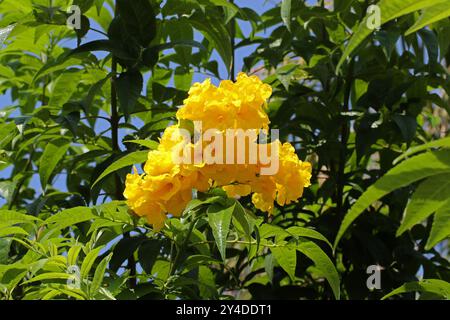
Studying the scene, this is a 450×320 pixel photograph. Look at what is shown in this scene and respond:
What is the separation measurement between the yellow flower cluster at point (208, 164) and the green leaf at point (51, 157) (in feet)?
3.07

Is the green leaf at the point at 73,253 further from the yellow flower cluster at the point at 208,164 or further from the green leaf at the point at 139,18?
the green leaf at the point at 139,18

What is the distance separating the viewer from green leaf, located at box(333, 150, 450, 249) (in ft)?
3.41

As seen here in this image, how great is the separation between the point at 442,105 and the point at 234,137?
165 cm

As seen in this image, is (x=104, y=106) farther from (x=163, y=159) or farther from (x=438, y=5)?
(x=438, y=5)

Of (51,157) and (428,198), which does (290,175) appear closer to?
(428,198)

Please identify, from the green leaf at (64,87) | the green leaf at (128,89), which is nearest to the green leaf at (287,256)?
the green leaf at (128,89)

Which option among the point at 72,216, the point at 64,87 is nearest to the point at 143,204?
the point at 72,216

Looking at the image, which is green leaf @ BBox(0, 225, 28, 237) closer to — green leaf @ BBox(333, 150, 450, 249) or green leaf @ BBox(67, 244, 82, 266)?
green leaf @ BBox(67, 244, 82, 266)

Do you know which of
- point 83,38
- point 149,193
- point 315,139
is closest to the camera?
point 149,193

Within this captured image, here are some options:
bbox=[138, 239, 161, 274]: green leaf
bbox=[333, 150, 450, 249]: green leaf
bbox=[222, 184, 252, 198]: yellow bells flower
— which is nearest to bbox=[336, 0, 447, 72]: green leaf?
bbox=[333, 150, 450, 249]: green leaf

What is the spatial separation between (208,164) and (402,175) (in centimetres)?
60

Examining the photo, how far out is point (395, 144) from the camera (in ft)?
10.2

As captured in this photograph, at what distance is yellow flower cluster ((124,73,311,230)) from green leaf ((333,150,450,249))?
1.85 feet
